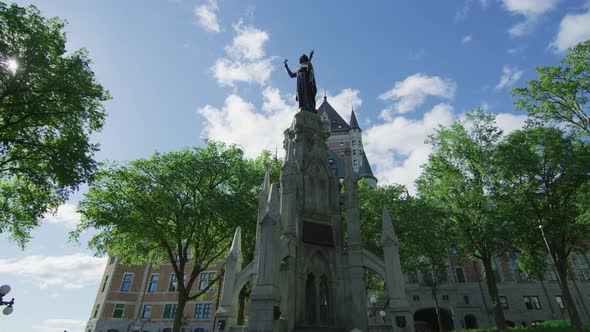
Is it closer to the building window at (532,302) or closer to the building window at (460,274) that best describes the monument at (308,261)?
the building window at (460,274)

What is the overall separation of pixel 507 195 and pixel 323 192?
1504cm

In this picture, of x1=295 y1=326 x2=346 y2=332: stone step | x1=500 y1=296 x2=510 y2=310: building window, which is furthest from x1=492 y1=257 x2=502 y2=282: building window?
x1=295 y1=326 x2=346 y2=332: stone step

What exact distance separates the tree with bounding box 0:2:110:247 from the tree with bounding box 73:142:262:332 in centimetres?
382

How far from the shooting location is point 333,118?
81.0 m

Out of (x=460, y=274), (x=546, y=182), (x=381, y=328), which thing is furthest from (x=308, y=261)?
(x=460, y=274)

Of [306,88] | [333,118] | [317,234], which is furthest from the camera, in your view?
[333,118]

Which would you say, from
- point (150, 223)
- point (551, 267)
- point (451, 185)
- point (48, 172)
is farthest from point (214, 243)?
point (551, 267)

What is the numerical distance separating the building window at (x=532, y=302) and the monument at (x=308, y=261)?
120 ft

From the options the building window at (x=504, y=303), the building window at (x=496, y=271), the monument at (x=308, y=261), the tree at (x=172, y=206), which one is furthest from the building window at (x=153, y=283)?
the building window at (x=496, y=271)

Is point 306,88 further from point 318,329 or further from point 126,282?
point 126,282

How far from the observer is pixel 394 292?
40.9ft

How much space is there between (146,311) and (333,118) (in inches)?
2270

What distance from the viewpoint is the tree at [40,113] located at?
13781 millimetres

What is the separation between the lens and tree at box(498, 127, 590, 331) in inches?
775
